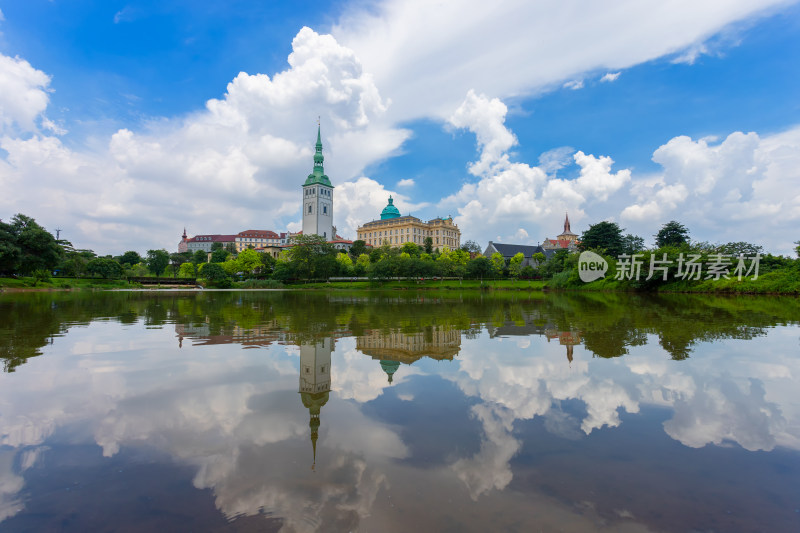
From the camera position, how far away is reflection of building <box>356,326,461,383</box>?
8016mm

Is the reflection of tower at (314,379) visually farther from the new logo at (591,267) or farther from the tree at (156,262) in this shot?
the tree at (156,262)

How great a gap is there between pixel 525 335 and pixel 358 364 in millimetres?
5859

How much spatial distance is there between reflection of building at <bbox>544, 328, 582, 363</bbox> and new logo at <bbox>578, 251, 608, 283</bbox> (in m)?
41.6

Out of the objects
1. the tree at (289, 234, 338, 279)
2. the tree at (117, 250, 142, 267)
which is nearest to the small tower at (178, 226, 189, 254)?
the tree at (117, 250, 142, 267)

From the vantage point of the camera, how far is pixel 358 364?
24.5 ft

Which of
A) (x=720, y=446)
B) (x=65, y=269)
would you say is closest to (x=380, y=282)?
(x=65, y=269)

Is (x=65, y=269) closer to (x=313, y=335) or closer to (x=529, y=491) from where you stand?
(x=313, y=335)

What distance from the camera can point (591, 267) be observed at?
49219 mm

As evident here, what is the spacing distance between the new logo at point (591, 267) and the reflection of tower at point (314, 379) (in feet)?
156

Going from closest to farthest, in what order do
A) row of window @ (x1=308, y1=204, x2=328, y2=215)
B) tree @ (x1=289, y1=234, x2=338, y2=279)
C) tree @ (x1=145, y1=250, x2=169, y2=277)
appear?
tree @ (x1=289, y1=234, x2=338, y2=279) < tree @ (x1=145, y1=250, x2=169, y2=277) < row of window @ (x1=308, y1=204, x2=328, y2=215)

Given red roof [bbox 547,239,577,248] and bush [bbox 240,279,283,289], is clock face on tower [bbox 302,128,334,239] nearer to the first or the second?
bush [bbox 240,279,283,289]

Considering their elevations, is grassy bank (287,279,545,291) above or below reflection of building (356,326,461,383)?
above

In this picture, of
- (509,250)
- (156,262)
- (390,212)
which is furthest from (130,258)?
(509,250)

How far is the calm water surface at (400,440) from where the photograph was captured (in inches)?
116
